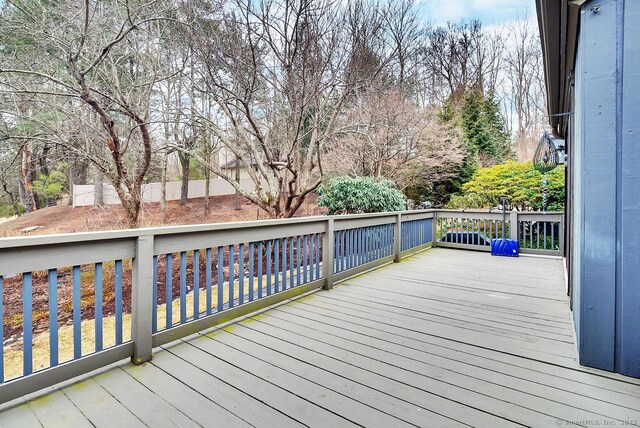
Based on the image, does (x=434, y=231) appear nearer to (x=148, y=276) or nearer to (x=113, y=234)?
(x=148, y=276)

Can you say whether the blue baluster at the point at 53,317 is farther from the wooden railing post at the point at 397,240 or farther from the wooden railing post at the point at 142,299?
the wooden railing post at the point at 397,240

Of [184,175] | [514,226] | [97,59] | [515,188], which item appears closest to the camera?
[97,59]

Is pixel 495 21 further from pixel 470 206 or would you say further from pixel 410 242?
pixel 410 242

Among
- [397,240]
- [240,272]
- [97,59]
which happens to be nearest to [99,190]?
[97,59]

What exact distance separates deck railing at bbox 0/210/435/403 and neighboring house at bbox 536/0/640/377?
2.30 metres

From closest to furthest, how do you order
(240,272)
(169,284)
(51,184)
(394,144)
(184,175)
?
(169,284), (240,272), (394,144), (51,184), (184,175)

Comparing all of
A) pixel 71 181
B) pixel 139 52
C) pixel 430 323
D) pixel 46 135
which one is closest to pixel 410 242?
pixel 430 323

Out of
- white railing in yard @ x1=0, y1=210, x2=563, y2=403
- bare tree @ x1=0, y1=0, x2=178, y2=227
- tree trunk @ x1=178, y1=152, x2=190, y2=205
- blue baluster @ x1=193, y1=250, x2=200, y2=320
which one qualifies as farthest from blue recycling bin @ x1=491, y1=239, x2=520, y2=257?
tree trunk @ x1=178, y1=152, x2=190, y2=205

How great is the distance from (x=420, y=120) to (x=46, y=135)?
9.62 metres

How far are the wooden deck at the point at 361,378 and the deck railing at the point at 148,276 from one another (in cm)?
13

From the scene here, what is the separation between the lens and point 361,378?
204cm

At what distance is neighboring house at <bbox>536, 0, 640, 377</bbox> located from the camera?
1.94 meters

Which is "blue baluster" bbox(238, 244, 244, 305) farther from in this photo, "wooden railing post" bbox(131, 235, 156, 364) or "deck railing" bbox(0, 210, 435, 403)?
"wooden railing post" bbox(131, 235, 156, 364)

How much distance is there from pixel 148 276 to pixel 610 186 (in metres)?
2.94
